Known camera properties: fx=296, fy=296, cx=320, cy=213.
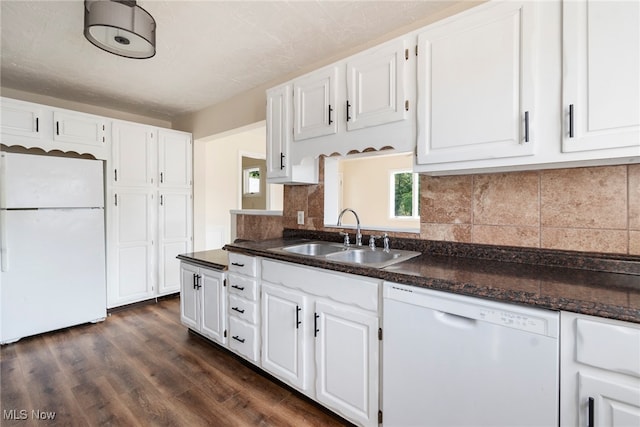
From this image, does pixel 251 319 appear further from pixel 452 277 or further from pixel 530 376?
pixel 530 376

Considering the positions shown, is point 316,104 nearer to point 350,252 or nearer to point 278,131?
point 278,131

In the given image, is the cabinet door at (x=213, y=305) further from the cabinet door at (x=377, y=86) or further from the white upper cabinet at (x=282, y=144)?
the cabinet door at (x=377, y=86)

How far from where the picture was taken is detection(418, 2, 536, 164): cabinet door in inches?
51.1

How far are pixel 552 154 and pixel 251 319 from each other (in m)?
1.93

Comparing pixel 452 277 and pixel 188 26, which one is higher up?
pixel 188 26

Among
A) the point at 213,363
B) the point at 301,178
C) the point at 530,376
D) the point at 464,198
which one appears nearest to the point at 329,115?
the point at 301,178

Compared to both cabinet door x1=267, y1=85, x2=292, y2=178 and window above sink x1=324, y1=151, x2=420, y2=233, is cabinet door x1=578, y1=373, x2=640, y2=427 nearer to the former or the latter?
cabinet door x1=267, y1=85, x2=292, y2=178

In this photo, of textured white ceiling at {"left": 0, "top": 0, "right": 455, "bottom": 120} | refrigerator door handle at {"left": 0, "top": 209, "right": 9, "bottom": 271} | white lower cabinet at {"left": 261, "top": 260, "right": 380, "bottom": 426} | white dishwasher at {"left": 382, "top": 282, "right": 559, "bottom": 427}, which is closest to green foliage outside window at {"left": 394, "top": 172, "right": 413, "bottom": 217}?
textured white ceiling at {"left": 0, "top": 0, "right": 455, "bottom": 120}

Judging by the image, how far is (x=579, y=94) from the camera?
3.86ft

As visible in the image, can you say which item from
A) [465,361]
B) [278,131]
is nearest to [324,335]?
[465,361]

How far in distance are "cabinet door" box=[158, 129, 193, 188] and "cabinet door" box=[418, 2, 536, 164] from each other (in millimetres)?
3212

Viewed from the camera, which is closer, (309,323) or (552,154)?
(552,154)

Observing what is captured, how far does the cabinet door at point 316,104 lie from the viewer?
1957 millimetres

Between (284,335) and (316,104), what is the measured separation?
154 centimetres
